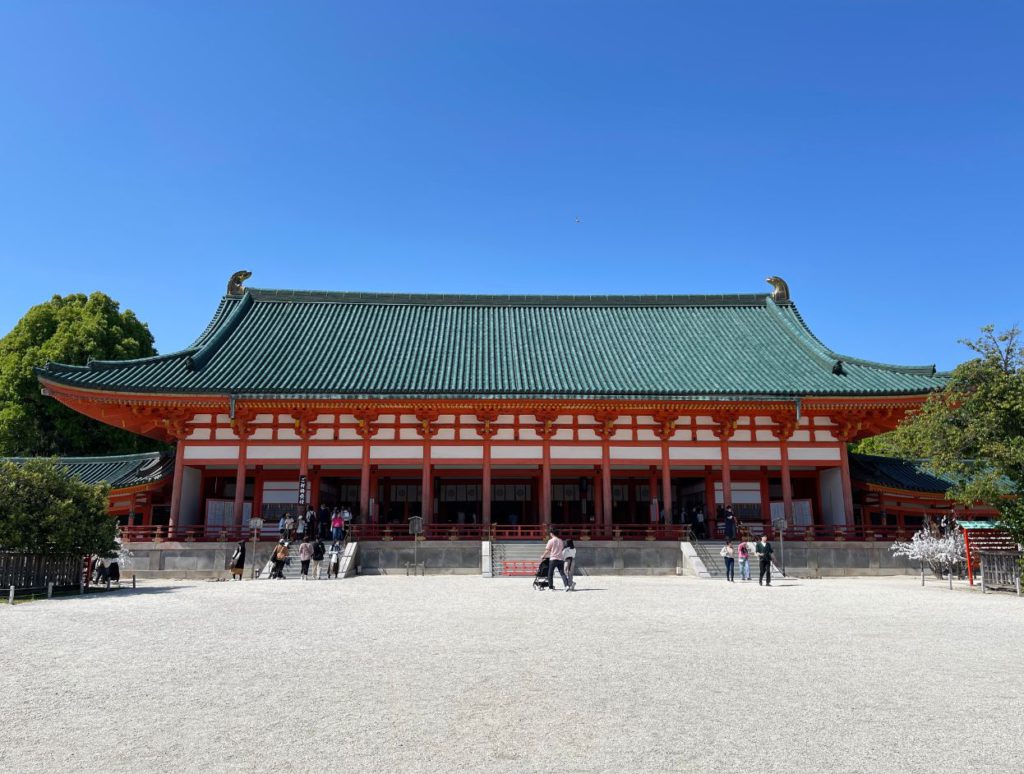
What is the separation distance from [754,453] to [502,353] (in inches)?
378

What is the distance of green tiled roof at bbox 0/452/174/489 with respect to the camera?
81.0ft

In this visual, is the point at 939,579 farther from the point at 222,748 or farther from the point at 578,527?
the point at 222,748

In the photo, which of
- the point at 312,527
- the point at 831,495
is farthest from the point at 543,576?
the point at 831,495

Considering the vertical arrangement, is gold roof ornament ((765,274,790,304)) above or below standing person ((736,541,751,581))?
above

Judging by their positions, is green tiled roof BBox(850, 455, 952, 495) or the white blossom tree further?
green tiled roof BBox(850, 455, 952, 495)

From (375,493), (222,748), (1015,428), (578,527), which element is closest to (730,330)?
(578,527)

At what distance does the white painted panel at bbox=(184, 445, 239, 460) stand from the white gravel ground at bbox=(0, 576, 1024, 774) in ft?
35.1

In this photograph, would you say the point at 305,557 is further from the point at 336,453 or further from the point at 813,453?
the point at 813,453

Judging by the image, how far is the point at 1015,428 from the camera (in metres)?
16.2

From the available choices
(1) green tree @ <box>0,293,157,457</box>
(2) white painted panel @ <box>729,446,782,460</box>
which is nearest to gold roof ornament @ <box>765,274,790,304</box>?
(2) white painted panel @ <box>729,446,782,460</box>

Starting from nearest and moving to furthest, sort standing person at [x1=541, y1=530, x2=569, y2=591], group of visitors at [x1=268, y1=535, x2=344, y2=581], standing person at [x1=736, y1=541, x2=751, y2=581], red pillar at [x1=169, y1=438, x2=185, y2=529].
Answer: standing person at [x1=541, y1=530, x2=569, y2=591] < group of visitors at [x1=268, y1=535, x2=344, y2=581] < standing person at [x1=736, y1=541, x2=751, y2=581] < red pillar at [x1=169, y1=438, x2=185, y2=529]

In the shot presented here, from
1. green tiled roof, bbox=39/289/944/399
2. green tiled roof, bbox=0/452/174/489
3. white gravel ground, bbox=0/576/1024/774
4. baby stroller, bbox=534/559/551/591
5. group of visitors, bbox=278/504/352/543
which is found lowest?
white gravel ground, bbox=0/576/1024/774

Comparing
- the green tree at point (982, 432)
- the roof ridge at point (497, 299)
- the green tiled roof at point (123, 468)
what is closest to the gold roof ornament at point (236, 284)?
the roof ridge at point (497, 299)

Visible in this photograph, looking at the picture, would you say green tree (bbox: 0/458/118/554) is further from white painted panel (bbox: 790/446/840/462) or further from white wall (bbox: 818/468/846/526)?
white wall (bbox: 818/468/846/526)
